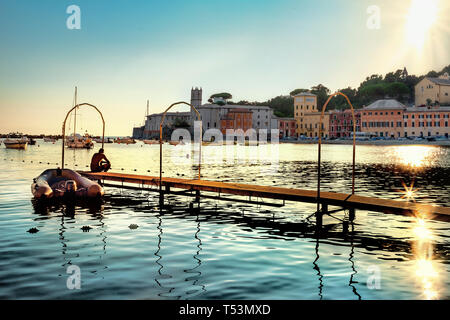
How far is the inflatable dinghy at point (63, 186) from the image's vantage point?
2570cm

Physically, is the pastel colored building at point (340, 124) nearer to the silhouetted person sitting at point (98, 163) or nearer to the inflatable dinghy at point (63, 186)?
the silhouetted person sitting at point (98, 163)

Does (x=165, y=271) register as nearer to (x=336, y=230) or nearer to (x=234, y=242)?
(x=234, y=242)

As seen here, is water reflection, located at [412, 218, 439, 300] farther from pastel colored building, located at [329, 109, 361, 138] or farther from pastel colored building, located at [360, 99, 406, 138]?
pastel colored building, located at [329, 109, 361, 138]

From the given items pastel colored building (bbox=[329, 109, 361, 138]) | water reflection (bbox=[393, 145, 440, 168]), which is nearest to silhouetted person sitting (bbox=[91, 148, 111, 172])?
water reflection (bbox=[393, 145, 440, 168])

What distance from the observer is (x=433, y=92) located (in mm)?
168125

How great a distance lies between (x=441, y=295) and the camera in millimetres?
10859

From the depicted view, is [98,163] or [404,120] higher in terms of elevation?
[404,120]

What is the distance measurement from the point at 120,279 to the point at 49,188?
1584cm

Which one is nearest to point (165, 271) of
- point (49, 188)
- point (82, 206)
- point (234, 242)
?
point (234, 242)

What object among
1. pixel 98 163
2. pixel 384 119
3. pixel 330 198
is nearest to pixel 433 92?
pixel 384 119

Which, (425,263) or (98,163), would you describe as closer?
(425,263)

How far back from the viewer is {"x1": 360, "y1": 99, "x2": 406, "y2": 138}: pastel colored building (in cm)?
16062

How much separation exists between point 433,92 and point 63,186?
168987 millimetres

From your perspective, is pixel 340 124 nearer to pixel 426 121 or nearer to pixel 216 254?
pixel 426 121
